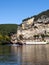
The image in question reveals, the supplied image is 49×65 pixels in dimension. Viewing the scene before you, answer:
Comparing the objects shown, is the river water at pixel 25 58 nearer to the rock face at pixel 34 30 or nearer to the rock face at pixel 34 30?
the rock face at pixel 34 30

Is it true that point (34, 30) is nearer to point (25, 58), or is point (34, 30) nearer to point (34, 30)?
point (34, 30)

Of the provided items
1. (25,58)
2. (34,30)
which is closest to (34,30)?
(34,30)

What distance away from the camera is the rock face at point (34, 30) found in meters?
166

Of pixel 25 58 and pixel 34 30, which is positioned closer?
pixel 25 58

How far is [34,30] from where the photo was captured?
17788 cm

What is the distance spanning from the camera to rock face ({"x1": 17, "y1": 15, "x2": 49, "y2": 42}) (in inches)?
6545

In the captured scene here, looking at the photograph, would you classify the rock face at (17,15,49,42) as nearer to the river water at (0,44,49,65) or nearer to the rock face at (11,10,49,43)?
the rock face at (11,10,49,43)

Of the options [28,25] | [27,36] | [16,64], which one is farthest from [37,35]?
[16,64]

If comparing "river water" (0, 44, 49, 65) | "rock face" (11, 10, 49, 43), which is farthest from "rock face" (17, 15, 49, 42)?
"river water" (0, 44, 49, 65)

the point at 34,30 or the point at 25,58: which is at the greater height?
the point at 34,30

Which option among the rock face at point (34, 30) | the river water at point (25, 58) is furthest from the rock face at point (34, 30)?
the river water at point (25, 58)

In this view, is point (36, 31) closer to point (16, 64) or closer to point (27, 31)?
point (27, 31)

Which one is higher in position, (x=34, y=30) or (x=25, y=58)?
(x=34, y=30)

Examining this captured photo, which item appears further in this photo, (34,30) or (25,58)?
(34,30)
